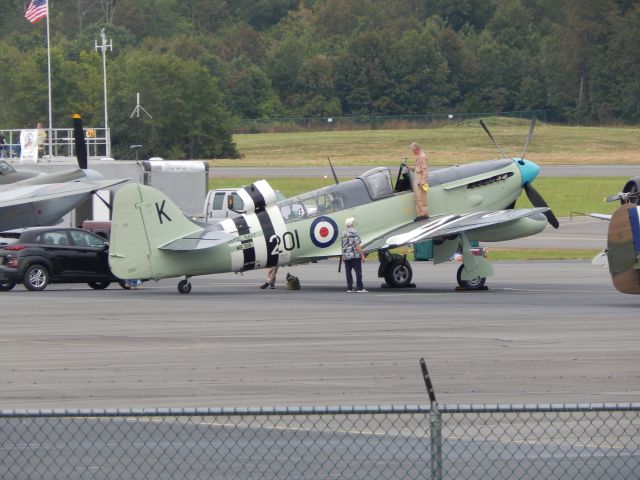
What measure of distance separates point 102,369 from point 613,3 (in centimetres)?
9942

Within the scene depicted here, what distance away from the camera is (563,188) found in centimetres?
5909

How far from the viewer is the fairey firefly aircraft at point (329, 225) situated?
77.6 feet

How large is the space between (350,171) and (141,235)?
45853 mm

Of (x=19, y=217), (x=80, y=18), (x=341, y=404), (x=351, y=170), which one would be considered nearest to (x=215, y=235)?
(x=19, y=217)

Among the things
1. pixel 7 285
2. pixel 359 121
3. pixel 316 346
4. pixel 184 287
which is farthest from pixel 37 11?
pixel 359 121

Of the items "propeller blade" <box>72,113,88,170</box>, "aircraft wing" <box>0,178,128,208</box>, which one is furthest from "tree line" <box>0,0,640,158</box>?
"aircraft wing" <box>0,178,128,208</box>

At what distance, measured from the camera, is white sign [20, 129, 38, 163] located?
4316 centimetres

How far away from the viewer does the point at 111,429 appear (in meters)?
11.0

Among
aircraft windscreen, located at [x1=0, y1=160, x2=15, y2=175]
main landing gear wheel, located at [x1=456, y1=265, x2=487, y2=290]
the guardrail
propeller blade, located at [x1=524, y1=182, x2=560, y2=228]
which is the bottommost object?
main landing gear wheel, located at [x1=456, y1=265, x2=487, y2=290]

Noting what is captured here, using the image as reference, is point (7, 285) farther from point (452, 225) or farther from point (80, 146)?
point (452, 225)

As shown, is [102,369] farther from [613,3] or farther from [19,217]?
[613,3]

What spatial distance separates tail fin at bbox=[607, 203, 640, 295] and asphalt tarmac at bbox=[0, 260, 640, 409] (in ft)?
1.68

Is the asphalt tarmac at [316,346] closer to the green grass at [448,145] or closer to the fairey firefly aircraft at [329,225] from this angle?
the fairey firefly aircraft at [329,225]

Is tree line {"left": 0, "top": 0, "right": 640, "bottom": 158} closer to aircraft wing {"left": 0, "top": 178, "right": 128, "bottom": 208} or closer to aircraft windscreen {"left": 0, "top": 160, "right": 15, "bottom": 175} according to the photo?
aircraft windscreen {"left": 0, "top": 160, "right": 15, "bottom": 175}
